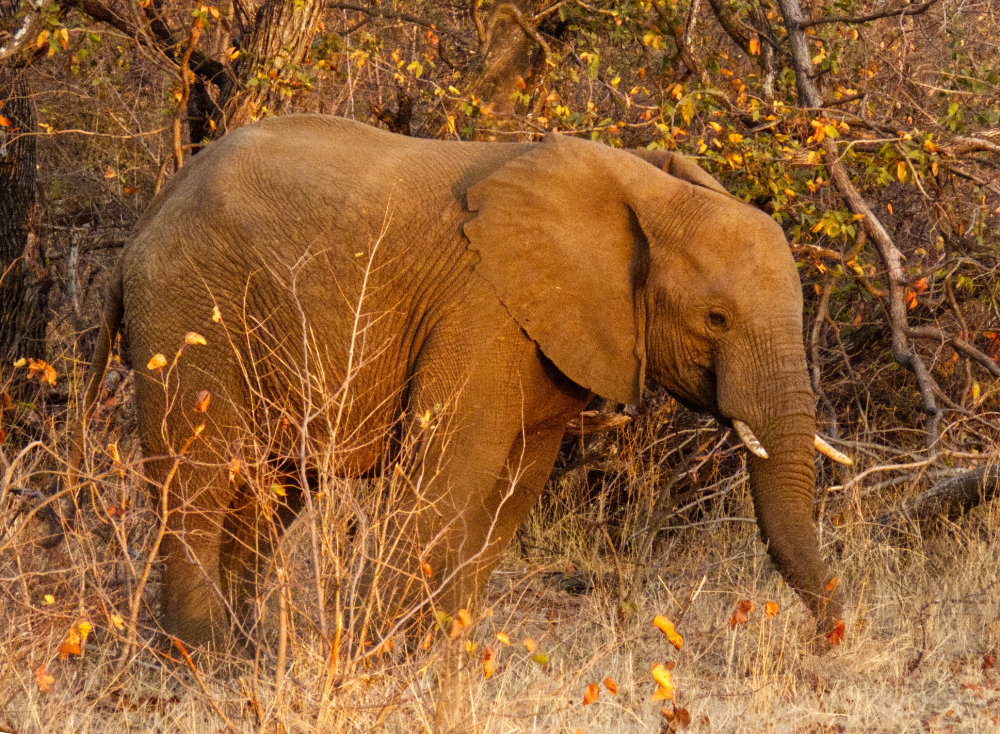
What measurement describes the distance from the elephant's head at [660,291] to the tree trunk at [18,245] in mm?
3727

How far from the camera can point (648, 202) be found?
5.68 meters

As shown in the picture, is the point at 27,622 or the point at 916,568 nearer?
the point at 27,622

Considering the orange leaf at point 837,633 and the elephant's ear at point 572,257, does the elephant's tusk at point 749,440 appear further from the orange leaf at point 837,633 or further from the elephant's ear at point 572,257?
the orange leaf at point 837,633

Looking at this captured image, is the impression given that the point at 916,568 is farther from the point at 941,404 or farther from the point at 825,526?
the point at 941,404

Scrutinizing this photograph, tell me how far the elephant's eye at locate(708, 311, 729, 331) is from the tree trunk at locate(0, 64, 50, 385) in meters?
4.44

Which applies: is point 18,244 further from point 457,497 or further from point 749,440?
point 749,440

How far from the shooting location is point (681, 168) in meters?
5.98

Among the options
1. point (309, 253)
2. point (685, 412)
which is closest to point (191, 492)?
point (309, 253)

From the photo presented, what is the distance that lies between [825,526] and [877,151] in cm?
198

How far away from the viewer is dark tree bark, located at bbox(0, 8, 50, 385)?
820cm

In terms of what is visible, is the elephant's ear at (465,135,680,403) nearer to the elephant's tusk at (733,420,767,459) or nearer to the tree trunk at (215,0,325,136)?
the elephant's tusk at (733,420,767,459)

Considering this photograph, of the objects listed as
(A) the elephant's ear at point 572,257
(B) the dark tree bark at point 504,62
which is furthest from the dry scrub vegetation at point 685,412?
(A) the elephant's ear at point 572,257

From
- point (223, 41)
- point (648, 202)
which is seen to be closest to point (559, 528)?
point (648, 202)

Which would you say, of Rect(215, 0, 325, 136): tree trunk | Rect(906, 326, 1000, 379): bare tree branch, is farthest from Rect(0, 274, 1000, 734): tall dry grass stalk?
Rect(215, 0, 325, 136): tree trunk
